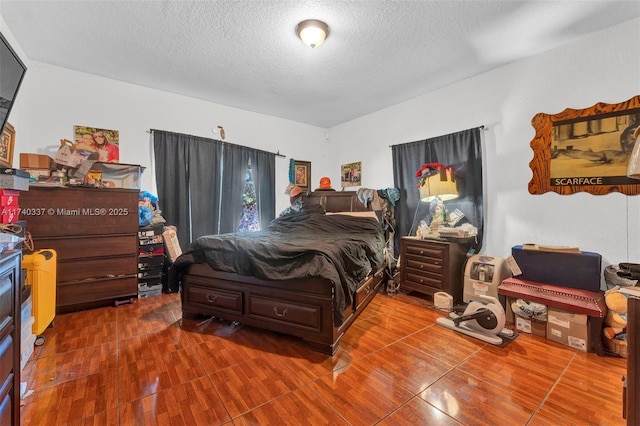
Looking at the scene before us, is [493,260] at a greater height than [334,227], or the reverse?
[334,227]

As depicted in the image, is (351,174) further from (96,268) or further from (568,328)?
(96,268)

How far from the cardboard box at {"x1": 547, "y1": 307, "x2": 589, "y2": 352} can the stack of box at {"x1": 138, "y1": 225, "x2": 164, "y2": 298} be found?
156 inches

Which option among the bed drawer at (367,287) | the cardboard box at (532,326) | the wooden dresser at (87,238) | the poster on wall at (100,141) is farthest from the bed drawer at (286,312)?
the poster on wall at (100,141)

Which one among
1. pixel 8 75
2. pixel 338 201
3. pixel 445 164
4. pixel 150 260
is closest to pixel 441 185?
pixel 445 164

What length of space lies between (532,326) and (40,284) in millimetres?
4103

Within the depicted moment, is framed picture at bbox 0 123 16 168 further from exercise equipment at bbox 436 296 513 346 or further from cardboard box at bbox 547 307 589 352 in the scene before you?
cardboard box at bbox 547 307 589 352

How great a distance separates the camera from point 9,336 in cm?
98

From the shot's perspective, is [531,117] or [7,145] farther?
[531,117]

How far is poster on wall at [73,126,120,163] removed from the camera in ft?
10.4

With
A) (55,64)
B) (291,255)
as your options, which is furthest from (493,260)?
(55,64)

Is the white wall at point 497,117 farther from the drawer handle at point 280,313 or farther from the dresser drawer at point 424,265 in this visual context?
the drawer handle at point 280,313

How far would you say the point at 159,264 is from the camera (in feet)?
10.6

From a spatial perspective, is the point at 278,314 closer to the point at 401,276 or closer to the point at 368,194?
the point at 401,276

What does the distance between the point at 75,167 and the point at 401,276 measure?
3873 mm
